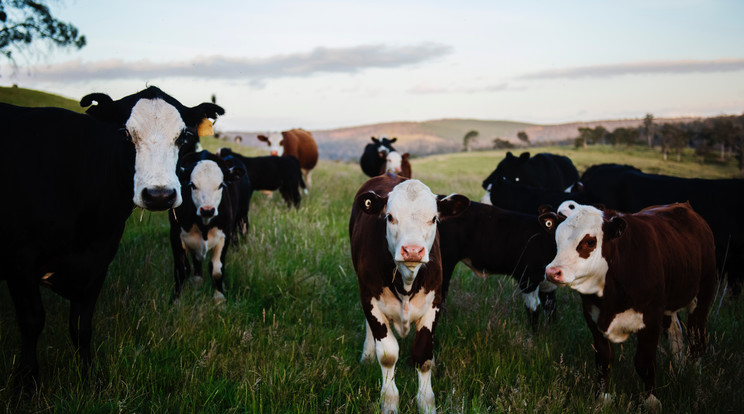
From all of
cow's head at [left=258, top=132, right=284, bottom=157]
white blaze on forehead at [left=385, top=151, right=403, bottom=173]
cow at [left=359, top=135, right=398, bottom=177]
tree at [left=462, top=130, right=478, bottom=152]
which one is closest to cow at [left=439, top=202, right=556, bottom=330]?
white blaze on forehead at [left=385, top=151, right=403, bottom=173]

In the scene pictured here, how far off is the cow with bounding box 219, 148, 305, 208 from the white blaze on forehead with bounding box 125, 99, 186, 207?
7616 mm

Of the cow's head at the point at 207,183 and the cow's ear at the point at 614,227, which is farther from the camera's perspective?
the cow's head at the point at 207,183

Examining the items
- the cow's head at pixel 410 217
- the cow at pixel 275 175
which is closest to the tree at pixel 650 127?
the cow at pixel 275 175

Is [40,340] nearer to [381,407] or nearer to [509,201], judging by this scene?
[381,407]

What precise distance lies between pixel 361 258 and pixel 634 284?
217 cm

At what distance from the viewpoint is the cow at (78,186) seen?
139 inches

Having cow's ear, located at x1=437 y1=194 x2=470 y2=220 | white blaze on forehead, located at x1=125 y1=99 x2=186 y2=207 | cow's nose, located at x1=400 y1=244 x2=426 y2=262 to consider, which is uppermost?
white blaze on forehead, located at x1=125 y1=99 x2=186 y2=207

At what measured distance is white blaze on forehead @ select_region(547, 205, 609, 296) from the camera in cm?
373

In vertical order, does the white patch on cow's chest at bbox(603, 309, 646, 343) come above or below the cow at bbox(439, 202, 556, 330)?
below

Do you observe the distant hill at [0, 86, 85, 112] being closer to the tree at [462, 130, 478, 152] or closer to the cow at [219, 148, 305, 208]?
the cow at [219, 148, 305, 208]

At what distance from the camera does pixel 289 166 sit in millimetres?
12320

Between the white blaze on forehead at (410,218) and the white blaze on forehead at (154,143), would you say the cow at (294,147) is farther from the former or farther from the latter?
the white blaze on forehead at (410,218)

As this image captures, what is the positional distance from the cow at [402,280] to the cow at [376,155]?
474 inches

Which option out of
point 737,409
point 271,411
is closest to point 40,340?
point 271,411
